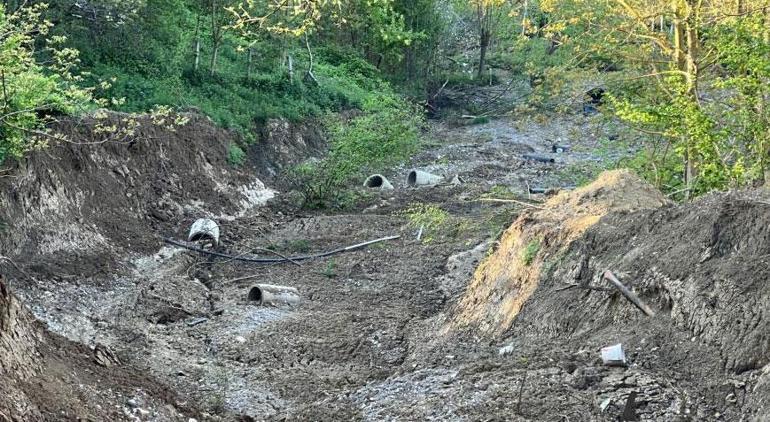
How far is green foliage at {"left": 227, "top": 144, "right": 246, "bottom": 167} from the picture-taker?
60.2 feet

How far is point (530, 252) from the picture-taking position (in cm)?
875

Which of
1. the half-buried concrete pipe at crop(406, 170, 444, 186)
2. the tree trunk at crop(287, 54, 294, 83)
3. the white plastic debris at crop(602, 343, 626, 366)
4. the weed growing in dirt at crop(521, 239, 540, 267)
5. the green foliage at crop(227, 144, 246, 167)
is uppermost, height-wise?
the tree trunk at crop(287, 54, 294, 83)

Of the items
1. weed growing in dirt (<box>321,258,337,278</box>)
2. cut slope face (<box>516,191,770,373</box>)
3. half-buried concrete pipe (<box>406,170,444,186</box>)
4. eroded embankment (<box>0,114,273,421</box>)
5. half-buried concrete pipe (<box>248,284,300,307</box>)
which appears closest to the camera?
cut slope face (<box>516,191,770,373</box>)

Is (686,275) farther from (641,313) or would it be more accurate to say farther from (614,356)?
(614,356)

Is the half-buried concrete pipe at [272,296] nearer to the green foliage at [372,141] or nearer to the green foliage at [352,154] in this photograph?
the green foliage at [352,154]

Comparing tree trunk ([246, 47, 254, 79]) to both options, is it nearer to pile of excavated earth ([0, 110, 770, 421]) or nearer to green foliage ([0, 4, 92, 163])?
pile of excavated earth ([0, 110, 770, 421])

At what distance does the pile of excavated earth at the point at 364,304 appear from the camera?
5.69 metres

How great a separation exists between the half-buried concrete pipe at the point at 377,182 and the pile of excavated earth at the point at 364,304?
336 cm

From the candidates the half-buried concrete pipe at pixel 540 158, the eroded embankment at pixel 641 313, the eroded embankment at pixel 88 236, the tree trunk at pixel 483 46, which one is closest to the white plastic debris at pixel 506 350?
the eroded embankment at pixel 641 313

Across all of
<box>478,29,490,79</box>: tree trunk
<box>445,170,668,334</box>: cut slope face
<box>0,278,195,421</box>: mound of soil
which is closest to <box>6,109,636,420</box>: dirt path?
<box>445,170,668,334</box>: cut slope face

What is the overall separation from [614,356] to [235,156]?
14.1 meters

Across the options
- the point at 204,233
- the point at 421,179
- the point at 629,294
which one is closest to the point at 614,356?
the point at 629,294

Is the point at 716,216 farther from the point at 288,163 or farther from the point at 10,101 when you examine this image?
the point at 288,163

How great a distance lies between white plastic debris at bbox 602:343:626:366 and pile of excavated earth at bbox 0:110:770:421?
1cm
